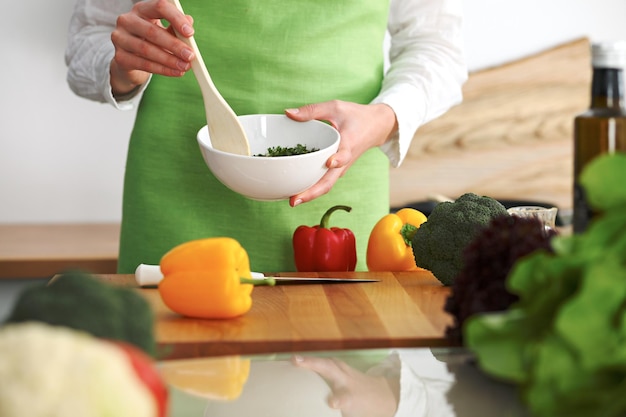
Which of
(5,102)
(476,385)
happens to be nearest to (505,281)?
(476,385)

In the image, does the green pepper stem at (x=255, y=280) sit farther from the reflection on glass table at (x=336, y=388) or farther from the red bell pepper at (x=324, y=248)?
the red bell pepper at (x=324, y=248)

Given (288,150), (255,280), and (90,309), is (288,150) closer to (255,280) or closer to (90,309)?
(255,280)

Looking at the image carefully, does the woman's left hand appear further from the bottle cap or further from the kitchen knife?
the bottle cap

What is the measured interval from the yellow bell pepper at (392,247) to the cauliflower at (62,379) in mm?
832

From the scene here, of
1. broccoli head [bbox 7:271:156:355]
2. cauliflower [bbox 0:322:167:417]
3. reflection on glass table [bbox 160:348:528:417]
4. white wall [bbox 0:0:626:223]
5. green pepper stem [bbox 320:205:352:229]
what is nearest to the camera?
cauliflower [bbox 0:322:167:417]

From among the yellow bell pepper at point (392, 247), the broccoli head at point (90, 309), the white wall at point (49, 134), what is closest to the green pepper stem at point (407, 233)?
the yellow bell pepper at point (392, 247)

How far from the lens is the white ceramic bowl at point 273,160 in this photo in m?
1.23

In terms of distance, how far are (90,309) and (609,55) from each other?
0.47 m

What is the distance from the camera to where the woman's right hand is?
1295 millimetres

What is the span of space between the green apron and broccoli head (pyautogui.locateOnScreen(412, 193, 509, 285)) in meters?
0.44

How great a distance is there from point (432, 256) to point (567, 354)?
60 centimetres

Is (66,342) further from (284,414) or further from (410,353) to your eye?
(410,353)

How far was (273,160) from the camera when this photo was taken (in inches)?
47.8

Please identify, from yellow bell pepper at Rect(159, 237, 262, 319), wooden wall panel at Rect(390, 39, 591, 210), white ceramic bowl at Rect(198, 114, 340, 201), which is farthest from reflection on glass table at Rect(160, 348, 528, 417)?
wooden wall panel at Rect(390, 39, 591, 210)
